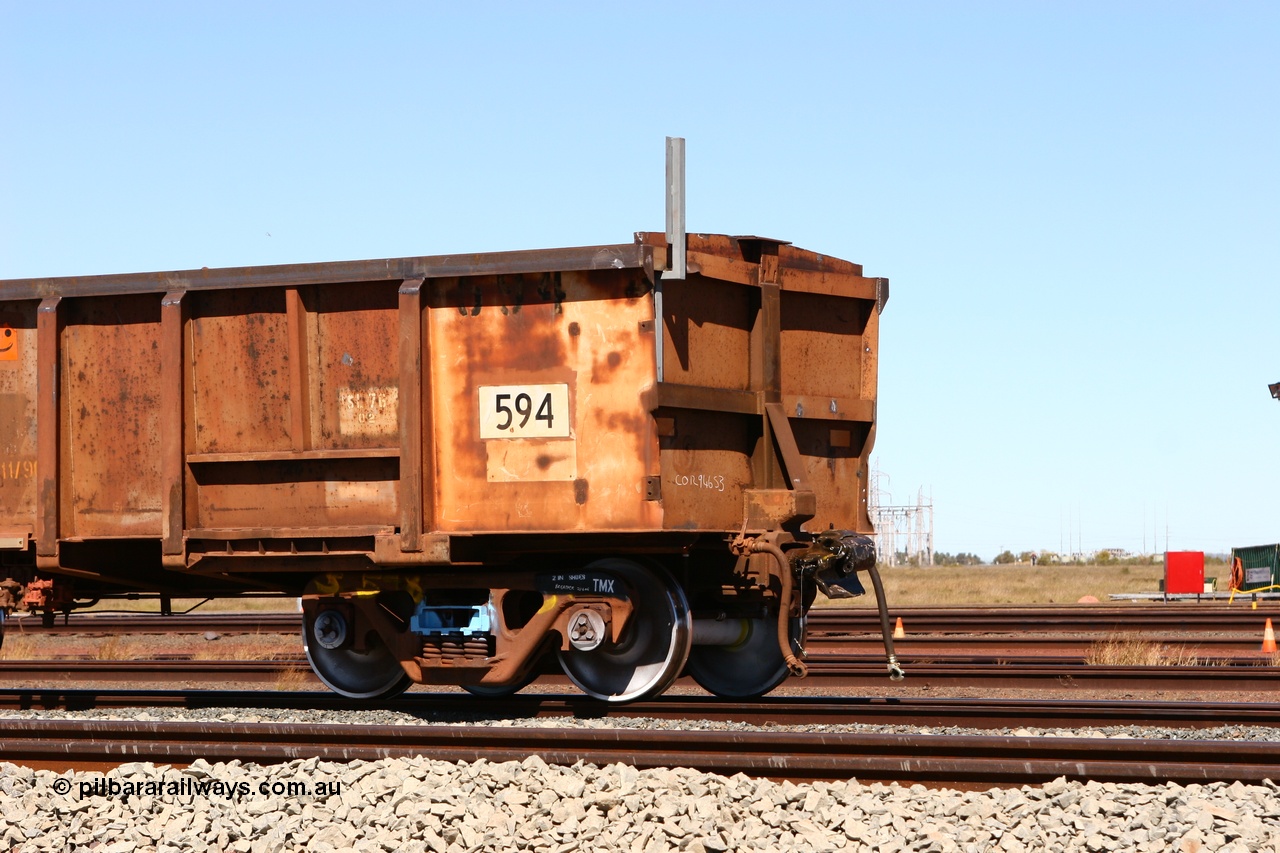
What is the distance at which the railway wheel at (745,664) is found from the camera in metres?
10.4

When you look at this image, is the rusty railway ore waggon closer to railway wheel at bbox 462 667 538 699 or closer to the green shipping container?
railway wheel at bbox 462 667 538 699

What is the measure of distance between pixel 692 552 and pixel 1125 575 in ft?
143

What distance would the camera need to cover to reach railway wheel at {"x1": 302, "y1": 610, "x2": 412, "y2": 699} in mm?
10391

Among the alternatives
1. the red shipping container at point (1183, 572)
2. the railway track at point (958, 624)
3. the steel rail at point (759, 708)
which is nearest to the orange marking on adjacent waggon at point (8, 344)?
the steel rail at point (759, 708)

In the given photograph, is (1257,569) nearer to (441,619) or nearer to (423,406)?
(441,619)

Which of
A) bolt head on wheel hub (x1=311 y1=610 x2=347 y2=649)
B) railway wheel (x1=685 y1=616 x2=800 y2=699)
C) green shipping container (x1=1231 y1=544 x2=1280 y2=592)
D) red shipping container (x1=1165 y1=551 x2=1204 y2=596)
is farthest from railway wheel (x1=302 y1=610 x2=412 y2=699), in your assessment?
green shipping container (x1=1231 y1=544 x2=1280 y2=592)

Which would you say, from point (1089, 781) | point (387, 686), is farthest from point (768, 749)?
point (387, 686)

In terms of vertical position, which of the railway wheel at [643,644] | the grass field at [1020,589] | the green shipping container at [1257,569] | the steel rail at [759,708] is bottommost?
the grass field at [1020,589]

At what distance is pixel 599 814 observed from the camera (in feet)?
20.0

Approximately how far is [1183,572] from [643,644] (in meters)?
25.0

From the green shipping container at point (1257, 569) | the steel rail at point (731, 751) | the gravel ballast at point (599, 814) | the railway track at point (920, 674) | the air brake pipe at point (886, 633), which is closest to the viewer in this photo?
the gravel ballast at point (599, 814)

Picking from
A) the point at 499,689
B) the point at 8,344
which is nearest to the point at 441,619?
the point at 499,689

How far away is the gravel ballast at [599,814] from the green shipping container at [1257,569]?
2748cm

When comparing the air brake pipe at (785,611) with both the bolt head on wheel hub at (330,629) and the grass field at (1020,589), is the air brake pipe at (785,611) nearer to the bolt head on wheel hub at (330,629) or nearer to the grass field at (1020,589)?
the bolt head on wheel hub at (330,629)
